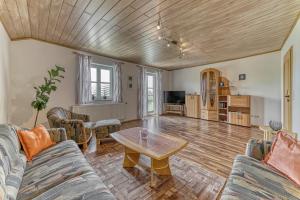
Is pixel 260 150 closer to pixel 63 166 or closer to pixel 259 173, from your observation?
pixel 259 173

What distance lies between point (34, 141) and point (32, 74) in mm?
2520

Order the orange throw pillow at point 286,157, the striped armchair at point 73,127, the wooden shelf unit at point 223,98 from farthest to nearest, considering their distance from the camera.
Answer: the wooden shelf unit at point 223,98
the striped armchair at point 73,127
the orange throw pillow at point 286,157

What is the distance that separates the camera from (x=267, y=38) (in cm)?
342

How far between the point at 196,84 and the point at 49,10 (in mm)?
5901

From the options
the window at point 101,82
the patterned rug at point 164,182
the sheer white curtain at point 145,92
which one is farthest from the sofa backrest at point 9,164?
the sheer white curtain at point 145,92

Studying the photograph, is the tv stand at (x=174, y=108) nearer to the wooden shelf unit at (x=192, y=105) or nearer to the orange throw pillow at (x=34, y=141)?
the wooden shelf unit at (x=192, y=105)

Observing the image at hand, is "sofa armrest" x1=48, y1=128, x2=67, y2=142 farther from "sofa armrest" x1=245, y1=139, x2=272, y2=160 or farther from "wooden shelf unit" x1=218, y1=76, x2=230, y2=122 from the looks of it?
"wooden shelf unit" x1=218, y1=76, x2=230, y2=122

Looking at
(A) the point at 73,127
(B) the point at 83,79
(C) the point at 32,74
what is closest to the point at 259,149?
(A) the point at 73,127

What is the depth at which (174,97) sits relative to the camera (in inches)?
293

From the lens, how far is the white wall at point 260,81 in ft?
15.1

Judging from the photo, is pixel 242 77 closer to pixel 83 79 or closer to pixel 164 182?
pixel 164 182

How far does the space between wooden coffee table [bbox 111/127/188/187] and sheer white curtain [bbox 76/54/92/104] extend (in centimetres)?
258

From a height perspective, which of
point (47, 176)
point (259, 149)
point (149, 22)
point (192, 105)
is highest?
point (149, 22)

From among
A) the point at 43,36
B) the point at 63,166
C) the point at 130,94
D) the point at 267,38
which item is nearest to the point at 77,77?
the point at 43,36
